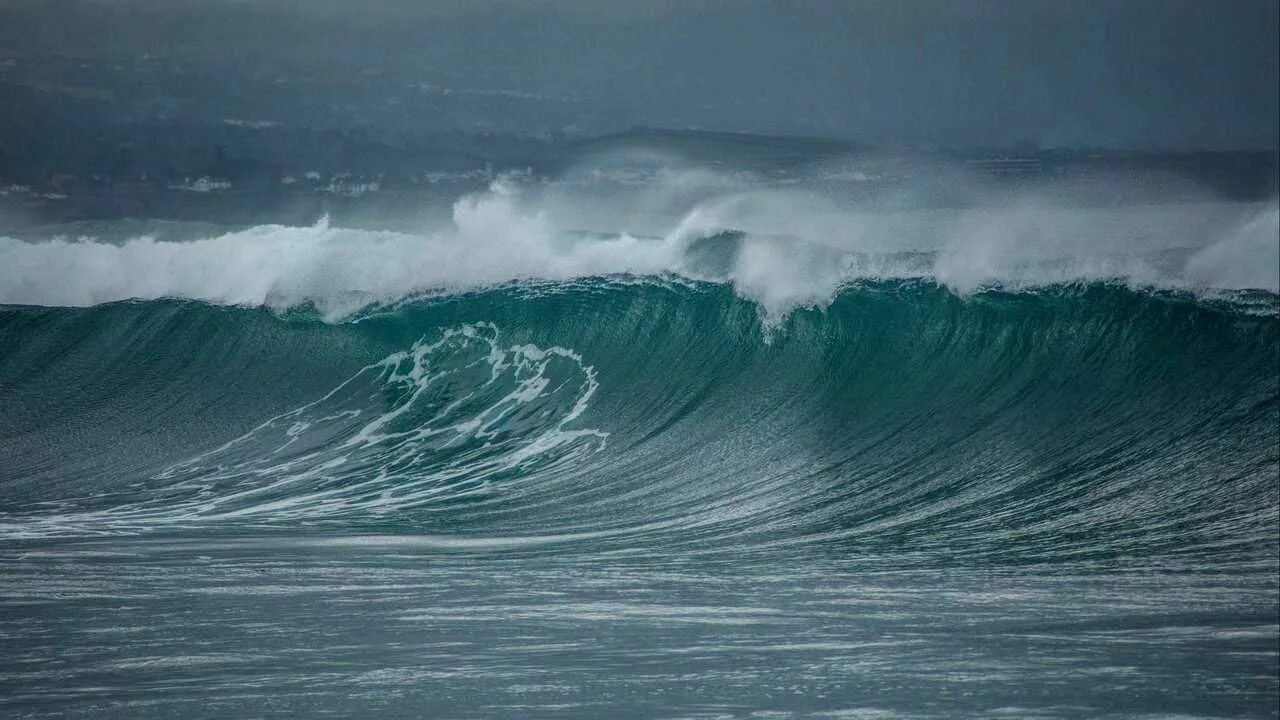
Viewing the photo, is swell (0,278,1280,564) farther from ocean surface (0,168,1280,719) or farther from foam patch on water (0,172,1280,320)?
foam patch on water (0,172,1280,320)

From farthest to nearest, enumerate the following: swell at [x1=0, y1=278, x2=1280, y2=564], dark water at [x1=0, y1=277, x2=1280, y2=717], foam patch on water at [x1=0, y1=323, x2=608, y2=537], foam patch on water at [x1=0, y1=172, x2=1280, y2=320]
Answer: foam patch on water at [x1=0, y1=172, x2=1280, y2=320]
foam patch on water at [x1=0, y1=323, x2=608, y2=537]
swell at [x1=0, y1=278, x2=1280, y2=564]
dark water at [x1=0, y1=277, x2=1280, y2=717]

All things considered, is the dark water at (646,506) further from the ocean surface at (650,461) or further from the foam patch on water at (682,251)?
the foam patch on water at (682,251)

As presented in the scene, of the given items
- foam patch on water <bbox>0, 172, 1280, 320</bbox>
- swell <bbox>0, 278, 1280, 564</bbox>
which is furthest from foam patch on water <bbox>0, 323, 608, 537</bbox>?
foam patch on water <bbox>0, 172, 1280, 320</bbox>

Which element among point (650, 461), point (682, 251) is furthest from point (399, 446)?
point (682, 251)

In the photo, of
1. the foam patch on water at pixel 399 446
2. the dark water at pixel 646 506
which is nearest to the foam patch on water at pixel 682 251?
the dark water at pixel 646 506

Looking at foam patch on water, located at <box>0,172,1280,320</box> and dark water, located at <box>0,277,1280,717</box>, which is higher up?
foam patch on water, located at <box>0,172,1280,320</box>

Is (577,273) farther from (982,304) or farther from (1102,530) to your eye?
(1102,530)

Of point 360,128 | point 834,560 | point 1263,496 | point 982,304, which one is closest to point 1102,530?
point 1263,496
